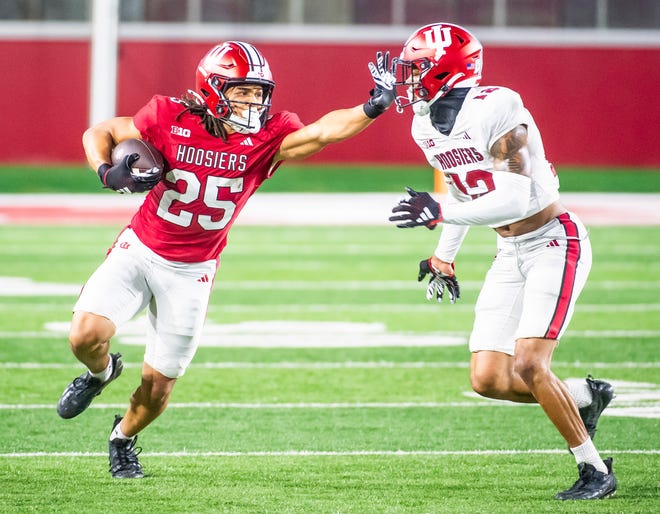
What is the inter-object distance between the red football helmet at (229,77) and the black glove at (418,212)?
2.74 ft

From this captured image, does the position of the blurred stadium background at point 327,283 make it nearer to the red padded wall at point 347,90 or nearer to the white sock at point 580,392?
the red padded wall at point 347,90

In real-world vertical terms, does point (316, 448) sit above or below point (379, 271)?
above

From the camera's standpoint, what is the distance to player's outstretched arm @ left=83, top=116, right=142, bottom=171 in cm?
495

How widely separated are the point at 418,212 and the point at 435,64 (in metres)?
0.80

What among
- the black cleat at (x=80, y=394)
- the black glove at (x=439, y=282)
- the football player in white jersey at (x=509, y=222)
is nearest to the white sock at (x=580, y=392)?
the football player in white jersey at (x=509, y=222)

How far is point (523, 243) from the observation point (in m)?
4.86

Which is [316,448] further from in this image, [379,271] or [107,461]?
[379,271]

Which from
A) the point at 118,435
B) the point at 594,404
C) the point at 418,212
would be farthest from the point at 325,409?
the point at 418,212

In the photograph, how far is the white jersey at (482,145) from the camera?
4652 mm

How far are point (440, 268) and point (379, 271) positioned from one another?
231 inches

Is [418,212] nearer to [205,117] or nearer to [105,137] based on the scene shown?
[205,117]

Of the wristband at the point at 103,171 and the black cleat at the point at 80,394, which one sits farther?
the black cleat at the point at 80,394

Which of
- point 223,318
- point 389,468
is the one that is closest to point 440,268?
point 389,468

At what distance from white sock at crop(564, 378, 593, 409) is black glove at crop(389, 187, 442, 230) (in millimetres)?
1082
